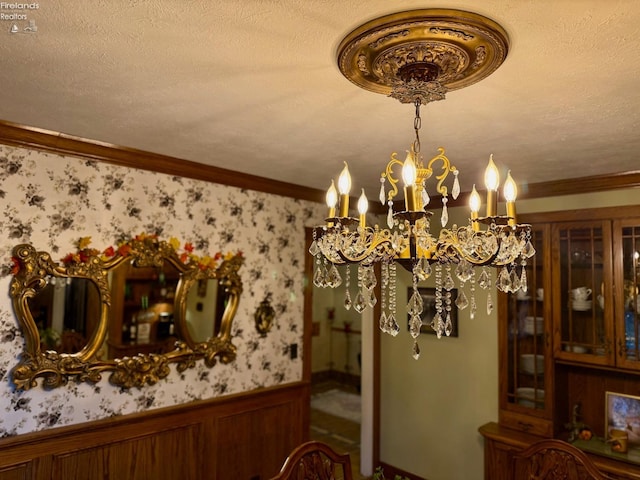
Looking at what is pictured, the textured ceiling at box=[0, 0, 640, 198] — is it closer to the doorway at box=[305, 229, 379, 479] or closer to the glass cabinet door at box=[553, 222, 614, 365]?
the glass cabinet door at box=[553, 222, 614, 365]

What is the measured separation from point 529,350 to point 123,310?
9.52ft

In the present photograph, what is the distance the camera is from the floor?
15.5 ft

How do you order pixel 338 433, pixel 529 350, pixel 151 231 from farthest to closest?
pixel 338 433, pixel 529 350, pixel 151 231

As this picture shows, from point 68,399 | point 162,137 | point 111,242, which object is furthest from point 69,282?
point 162,137

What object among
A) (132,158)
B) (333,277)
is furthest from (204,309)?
(333,277)

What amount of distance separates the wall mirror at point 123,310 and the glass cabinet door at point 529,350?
2.11m

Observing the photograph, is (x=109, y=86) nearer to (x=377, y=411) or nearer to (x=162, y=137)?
(x=162, y=137)

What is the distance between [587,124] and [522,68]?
2.47 feet

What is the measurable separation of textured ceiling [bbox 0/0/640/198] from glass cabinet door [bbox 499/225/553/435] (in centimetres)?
93

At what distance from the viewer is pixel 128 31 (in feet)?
4.39

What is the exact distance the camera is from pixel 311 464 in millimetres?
2096

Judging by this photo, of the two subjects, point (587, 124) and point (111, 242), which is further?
point (111, 242)

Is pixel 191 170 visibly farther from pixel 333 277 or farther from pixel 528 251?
pixel 528 251

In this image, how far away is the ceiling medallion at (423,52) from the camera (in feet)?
4.12
